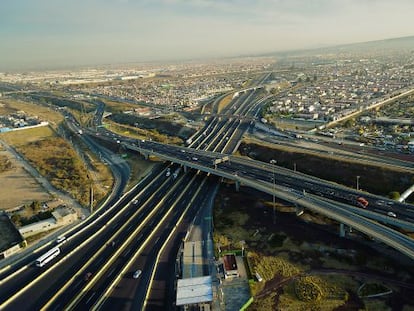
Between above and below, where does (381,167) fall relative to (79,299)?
above

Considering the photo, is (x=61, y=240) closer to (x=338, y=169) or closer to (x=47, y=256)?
(x=47, y=256)

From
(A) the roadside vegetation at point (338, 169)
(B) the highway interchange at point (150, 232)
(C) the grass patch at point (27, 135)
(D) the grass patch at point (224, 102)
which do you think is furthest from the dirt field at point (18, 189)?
(D) the grass patch at point (224, 102)

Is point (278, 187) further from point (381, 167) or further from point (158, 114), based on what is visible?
point (158, 114)

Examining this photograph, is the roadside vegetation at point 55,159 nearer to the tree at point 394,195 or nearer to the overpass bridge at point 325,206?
the overpass bridge at point 325,206

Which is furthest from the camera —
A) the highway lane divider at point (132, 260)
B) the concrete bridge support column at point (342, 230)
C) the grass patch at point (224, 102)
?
the grass patch at point (224, 102)

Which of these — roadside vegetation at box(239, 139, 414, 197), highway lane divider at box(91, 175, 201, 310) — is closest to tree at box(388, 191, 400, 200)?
roadside vegetation at box(239, 139, 414, 197)

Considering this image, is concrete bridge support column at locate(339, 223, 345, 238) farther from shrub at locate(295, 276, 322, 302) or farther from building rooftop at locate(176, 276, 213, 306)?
building rooftop at locate(176, 276, 213, 306)

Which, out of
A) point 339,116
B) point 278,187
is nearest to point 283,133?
point 339,116
